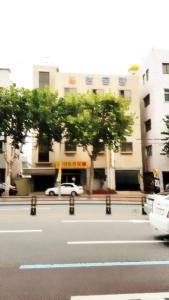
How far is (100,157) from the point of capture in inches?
1409

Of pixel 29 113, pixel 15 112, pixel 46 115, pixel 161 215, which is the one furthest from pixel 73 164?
pixel 161 215

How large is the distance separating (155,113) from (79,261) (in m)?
29.8

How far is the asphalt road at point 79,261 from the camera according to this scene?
4941 millimetres

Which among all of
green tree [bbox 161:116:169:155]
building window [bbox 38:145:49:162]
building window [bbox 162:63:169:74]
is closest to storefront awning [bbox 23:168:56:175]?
building window [bbox 38:145:49:162]

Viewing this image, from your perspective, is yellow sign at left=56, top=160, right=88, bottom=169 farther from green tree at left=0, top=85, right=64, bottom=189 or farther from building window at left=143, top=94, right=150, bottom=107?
building window at left=143, top=94, right=150, bottom=107

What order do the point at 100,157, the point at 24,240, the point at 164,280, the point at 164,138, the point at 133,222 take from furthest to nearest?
1. the point at 100,157
2. the point at 164,138
3. the point at 133,222
4. the point at 24,240
5. the point at 164,280

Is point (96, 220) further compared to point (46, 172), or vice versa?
point (46, 172)

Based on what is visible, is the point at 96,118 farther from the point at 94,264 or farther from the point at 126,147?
the point at 94,264

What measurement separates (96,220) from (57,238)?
425cm

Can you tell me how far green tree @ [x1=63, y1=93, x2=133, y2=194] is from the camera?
97.5 feet

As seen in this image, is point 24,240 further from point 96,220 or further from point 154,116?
point 154,116

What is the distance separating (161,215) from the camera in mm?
8250

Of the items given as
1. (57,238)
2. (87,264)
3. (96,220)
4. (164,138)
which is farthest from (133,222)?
(164,138)

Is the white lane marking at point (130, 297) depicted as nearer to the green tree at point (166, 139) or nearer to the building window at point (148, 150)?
the green tree at point (166, 139)
